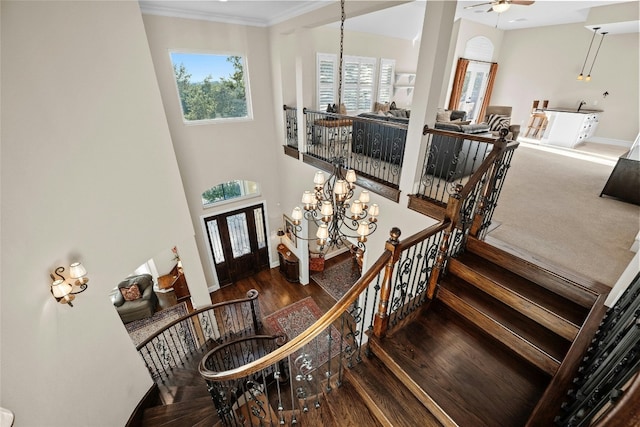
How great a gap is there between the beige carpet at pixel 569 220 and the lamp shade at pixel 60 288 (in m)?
4.70

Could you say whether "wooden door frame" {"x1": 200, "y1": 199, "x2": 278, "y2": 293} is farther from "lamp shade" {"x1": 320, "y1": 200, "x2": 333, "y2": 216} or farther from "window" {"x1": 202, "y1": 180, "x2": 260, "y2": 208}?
"lamp shade" {"x1": 320, "y1": 200, "x2": 333, "y2": 216}

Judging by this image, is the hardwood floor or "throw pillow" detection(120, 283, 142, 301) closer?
"throw pillow" detection(120, 283, 142, 301)

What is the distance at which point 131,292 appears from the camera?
6.50 m

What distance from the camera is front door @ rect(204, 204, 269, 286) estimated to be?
6.91 meters

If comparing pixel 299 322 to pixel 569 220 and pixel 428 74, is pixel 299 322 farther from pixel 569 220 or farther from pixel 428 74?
pixel 428 74

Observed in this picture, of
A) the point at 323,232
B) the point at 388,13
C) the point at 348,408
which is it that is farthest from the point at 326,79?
the point at 348,408

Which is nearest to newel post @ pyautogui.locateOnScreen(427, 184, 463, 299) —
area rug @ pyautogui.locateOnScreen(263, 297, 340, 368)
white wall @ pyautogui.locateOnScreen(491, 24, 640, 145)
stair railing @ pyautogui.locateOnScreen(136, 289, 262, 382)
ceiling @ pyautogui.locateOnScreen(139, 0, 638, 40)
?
Answer: ceiling @ pyautogui.locateOnScreen(139, 0, 638, 40)

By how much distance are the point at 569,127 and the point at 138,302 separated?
11.6 metres

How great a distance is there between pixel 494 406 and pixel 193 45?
6.70 meters

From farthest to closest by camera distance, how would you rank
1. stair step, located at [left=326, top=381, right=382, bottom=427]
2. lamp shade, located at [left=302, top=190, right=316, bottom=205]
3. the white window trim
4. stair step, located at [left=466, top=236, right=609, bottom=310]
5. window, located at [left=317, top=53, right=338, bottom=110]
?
window, located at [left=317, top=53, right=338, bottom=110]
the white window trim
lamp shade, located at [left=302, top=190, right=316, bottom=205]
stair step, located at [left=466, top=236, right=609, bottom=310]
stair step, located at [left=326, top=381, right=382, bottom=427]

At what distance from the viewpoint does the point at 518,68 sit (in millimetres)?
8883

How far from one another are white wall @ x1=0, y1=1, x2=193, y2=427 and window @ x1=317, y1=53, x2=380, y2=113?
14.1 feet

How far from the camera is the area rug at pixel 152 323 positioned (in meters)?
6.24

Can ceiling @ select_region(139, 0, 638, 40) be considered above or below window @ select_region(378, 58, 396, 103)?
above
